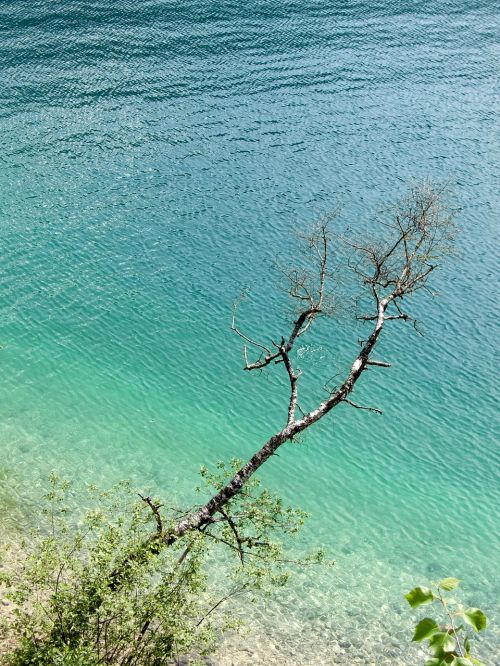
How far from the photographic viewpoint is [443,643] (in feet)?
17.3

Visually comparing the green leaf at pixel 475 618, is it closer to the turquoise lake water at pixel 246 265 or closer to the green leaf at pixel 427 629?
the green leaf at pixel 427 629

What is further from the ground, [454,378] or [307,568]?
[454,378]

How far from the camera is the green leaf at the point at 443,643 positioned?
17.3ft

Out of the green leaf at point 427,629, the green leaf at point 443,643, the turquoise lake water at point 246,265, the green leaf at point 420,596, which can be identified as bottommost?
the green leaf at point 443,643

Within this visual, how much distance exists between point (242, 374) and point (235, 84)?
29.6 metres

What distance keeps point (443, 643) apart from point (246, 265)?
32162 mm

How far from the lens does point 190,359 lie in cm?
3120

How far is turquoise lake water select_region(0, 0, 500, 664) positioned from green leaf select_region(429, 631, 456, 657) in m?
14.9

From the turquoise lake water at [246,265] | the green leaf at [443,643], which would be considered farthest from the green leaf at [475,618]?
the turquoise lake water at [246,265]

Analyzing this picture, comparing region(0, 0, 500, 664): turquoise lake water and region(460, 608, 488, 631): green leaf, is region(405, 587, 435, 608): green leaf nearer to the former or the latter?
region(460, 608, 488, 631): green leaf

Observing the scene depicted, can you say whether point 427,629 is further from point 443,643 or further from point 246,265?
point 246,265

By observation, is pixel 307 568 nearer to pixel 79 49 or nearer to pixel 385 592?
pixel 385 592

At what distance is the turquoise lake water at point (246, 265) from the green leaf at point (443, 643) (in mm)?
14918

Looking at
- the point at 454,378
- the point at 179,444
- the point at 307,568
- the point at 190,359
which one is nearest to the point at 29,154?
the point at 190,359
